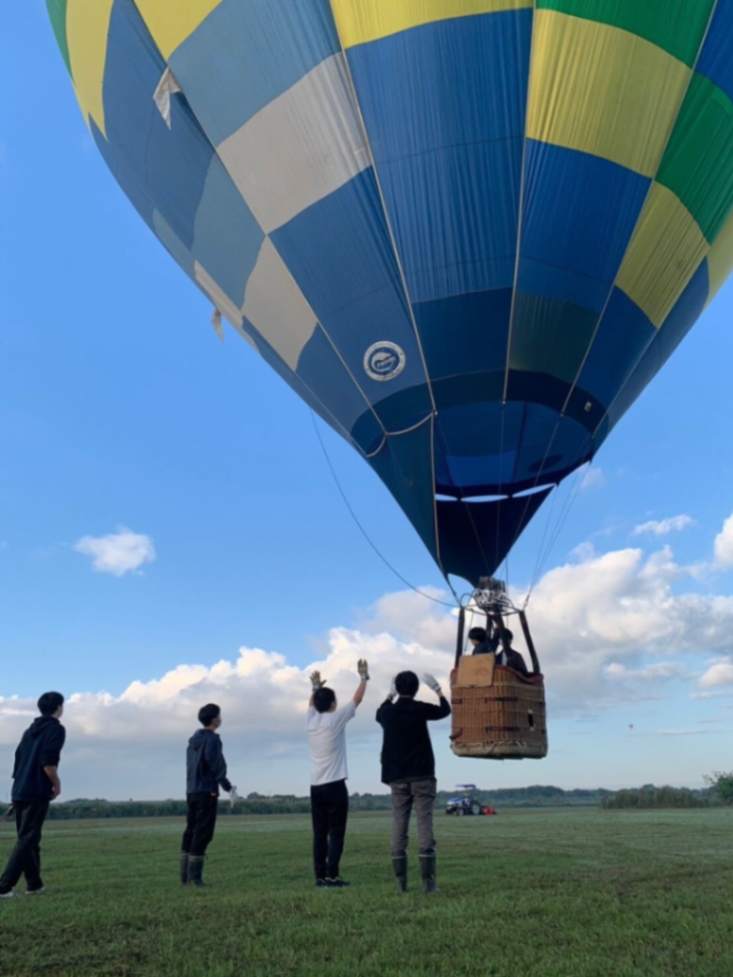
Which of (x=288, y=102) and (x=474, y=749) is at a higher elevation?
(x=288, y=102)

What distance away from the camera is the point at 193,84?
34.8ft

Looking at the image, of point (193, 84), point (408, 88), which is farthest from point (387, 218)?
point (193, 84)

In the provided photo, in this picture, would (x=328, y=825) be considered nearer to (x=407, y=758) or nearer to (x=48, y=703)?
(x=407, y=758)

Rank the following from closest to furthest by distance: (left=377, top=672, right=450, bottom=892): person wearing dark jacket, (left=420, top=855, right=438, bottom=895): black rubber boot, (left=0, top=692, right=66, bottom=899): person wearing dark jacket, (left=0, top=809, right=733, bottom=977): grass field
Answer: (left=0, top=809, right=733, bottom=977): grass field → (left=420, top=855, right=438, bottom=895): black rubber boot → (left=377, top=672, right=450, bottom=892): person wearing dark jacket → (left=0, top=692, right=66, bottom=899): person wearing dark jacket

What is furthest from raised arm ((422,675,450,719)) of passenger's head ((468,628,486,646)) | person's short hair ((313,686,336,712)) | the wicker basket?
passenger's head ((468,628,486,646))

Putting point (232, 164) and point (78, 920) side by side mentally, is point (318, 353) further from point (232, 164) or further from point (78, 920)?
point (78, 920)

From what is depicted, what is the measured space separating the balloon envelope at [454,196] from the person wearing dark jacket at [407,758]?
13.3 feet

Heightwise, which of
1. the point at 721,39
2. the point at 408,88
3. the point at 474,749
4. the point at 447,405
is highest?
the point at 721,39

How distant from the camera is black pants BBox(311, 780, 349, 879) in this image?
23.4ft

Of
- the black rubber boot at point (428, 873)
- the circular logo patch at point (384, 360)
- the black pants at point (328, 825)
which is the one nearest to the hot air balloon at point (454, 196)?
the circular logo patch at point (384, 360)

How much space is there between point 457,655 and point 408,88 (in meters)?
5.97

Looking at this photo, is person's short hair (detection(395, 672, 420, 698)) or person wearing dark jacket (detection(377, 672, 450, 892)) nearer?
person wearing dark jacket (detection(377, 672, 450, 892))

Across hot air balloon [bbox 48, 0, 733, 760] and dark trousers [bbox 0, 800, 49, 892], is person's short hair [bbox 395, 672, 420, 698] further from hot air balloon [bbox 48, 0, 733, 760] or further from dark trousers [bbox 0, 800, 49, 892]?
hot air balloon [bbox 48, 0, 733, 760]

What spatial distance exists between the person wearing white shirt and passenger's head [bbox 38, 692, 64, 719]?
2064 mm
